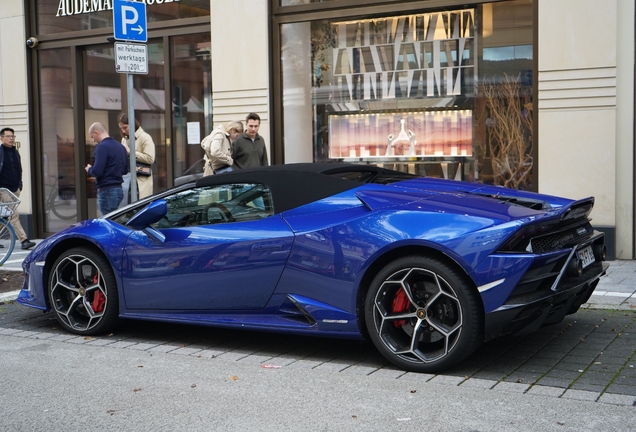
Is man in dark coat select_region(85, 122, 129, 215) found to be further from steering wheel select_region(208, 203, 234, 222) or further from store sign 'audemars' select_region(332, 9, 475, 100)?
steering wheel select_region(208, 203, 234, 222)

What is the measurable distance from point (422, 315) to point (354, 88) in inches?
277

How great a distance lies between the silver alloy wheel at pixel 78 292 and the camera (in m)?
6.38

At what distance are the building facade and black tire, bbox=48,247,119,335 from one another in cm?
573

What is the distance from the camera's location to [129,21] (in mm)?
8789

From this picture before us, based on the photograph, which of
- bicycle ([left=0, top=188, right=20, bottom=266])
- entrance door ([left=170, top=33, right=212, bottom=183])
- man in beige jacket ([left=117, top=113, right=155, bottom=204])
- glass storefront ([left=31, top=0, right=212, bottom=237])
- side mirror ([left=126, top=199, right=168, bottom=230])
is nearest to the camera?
side mirror ([left=126, top=199, right=168, bottom=230])

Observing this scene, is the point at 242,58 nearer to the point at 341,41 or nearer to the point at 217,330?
the point at 341,41

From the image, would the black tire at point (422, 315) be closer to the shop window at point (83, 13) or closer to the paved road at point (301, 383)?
the paved road at point (301, 383)

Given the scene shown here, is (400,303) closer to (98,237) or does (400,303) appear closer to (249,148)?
(98,237)

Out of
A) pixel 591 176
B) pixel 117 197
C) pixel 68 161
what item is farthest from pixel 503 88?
pixel 68 161

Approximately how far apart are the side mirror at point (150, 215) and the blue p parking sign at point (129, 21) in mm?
3334

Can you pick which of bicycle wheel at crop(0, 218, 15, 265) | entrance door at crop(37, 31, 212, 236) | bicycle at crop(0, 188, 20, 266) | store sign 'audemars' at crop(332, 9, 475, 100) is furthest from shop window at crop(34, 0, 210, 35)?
bicycle wheel at crop(0, 218, 15, 265)

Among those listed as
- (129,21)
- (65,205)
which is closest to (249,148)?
(129,21)

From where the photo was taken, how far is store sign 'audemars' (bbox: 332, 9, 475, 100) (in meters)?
10.9

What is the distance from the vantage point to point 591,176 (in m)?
9.71
